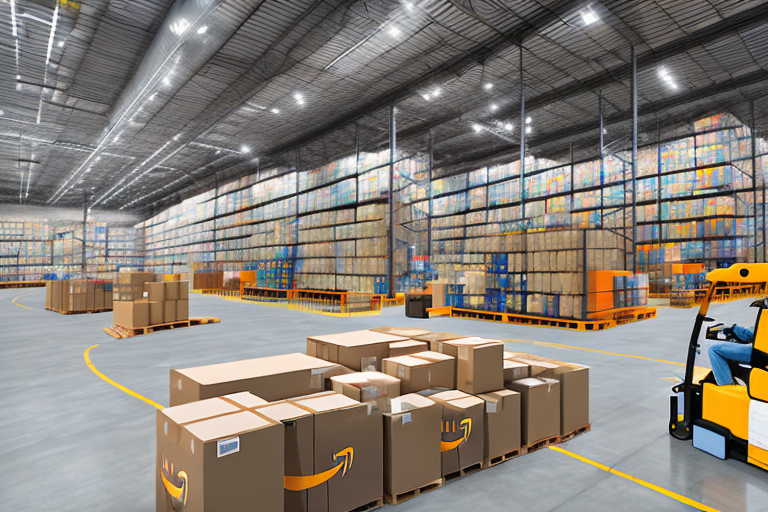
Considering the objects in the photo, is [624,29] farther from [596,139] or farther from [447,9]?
[596,139]

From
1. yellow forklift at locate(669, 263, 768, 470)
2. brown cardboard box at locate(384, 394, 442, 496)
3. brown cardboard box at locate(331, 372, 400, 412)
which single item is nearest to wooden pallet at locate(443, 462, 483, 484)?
brown cardboard box at locate(384, 394, 442, 496)

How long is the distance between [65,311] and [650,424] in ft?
50.5

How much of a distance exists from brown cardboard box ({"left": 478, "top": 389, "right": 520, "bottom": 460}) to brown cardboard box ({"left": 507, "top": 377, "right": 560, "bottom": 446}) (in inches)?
3.7

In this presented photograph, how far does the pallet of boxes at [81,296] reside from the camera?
519 inches

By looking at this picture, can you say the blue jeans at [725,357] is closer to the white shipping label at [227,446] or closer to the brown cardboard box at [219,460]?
the brown cardboard box at [219,460]

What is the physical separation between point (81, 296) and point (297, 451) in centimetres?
1419

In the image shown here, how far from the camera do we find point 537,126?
60.3ft

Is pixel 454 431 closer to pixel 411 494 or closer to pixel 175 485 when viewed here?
pixel 411 494

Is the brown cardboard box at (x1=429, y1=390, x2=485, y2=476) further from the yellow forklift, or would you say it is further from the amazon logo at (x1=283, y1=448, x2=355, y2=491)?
the yellow forklift

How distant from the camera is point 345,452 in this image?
7.79 ft

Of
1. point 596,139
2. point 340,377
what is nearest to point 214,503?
point 340,377

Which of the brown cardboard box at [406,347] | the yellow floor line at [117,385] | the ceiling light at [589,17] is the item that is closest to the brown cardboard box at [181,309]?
the yellow floor line at [117,385]

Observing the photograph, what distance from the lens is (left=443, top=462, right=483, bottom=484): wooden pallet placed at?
284 centimetres

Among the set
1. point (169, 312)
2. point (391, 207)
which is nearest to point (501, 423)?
point (169, 312)
